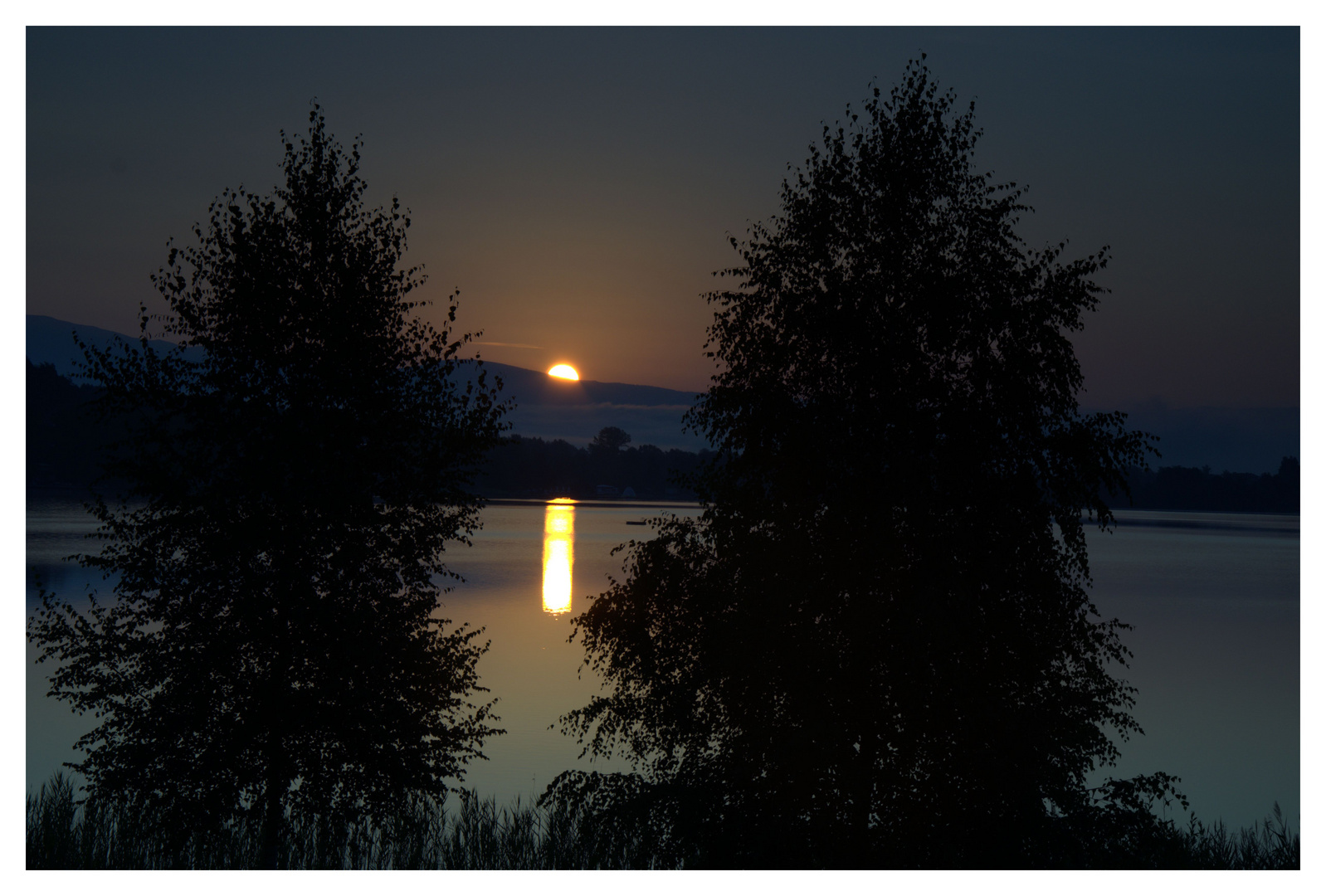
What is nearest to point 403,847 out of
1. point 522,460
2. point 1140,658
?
point 1140,658

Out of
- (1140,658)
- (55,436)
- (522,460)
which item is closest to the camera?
(55,436)

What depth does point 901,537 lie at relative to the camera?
15172 mm

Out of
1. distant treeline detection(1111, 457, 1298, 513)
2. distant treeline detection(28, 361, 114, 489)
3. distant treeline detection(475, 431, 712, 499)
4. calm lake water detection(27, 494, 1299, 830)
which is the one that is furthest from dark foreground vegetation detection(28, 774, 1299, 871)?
distant treeline detection(475, 431, 712, 499)

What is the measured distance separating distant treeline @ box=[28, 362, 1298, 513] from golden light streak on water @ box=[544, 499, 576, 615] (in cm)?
836

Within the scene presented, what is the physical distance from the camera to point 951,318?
15.6 m

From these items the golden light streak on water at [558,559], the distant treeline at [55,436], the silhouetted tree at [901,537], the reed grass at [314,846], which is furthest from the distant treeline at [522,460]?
the golden light streak on water at [558,559]

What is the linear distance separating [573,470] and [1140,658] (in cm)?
→ 10490

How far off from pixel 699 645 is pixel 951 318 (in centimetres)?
759

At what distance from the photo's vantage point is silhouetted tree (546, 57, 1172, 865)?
1496 cm

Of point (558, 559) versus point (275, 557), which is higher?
point (275, 557)

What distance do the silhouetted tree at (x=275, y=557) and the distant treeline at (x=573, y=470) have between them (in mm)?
1429

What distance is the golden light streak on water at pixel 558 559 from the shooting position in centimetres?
5505

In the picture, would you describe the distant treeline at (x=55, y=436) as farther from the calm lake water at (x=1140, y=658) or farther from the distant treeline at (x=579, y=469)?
the distant treeline at (x=579, y=469)

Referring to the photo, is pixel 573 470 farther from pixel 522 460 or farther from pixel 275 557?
pixel 275 557
